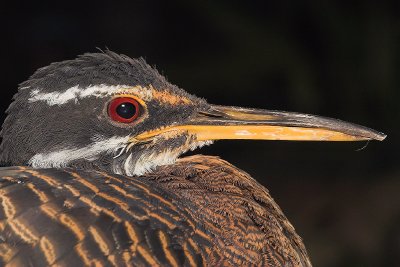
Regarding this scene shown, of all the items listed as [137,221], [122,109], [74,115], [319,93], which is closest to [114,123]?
[122,109]

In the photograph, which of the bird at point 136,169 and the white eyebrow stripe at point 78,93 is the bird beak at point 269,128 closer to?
the bird at point 136,169

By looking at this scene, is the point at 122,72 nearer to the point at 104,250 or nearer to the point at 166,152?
the point at 166,152

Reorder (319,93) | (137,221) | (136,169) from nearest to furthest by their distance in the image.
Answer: (137,221) < (136,169) < (319,93)

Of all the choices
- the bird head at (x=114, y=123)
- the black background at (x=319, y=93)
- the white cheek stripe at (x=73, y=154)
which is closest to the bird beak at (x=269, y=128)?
the bird head at (x=114, y=123)

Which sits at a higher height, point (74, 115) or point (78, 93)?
point (78, 93)

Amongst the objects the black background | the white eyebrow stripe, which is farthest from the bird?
the black background

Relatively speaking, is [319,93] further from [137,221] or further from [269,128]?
[137,221]

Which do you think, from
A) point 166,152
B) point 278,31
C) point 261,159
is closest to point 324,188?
point 261,159
